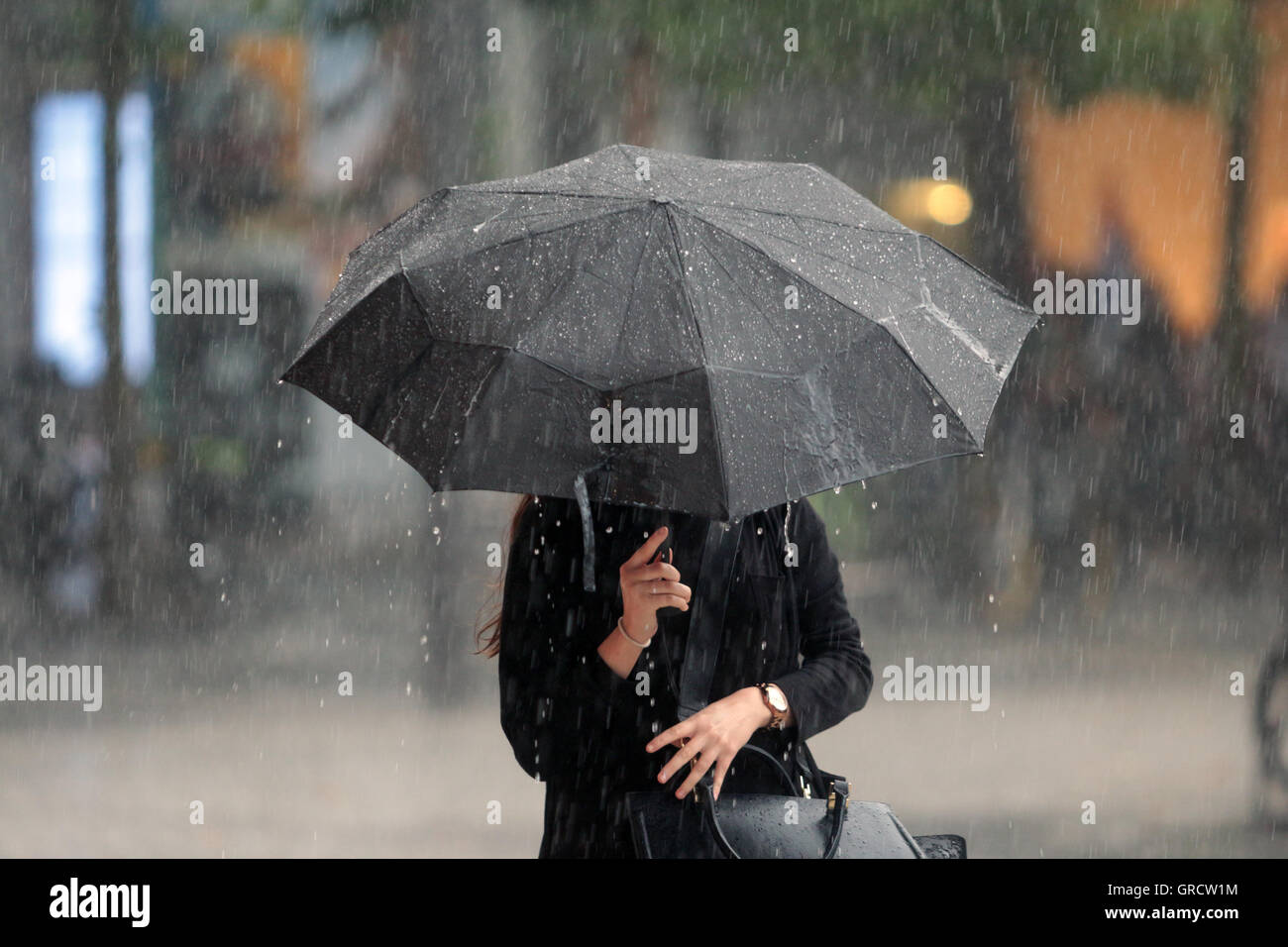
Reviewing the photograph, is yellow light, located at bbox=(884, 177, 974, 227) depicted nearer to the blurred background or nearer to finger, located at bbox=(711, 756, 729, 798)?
the blurred background

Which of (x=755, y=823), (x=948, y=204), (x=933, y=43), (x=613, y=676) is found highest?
(x=933, y=43)

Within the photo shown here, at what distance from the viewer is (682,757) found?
2.29m

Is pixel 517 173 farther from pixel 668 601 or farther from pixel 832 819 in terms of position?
pixel 832 819

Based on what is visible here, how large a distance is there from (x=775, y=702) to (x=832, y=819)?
23 cm

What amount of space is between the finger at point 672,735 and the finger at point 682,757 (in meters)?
0.02

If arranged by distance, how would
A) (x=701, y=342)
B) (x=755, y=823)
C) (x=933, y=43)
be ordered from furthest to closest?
(x=933, y=43), (x=755, y=823), (x=701, y=342)

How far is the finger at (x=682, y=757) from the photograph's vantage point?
228 centimetres

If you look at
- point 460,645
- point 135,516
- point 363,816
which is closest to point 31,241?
point 135,516

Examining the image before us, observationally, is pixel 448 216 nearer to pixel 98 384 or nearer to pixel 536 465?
pixel 536 465

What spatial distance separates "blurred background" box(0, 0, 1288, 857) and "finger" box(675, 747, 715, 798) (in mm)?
6012

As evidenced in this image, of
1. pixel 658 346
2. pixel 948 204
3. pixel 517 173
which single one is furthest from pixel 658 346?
pixel 948 204

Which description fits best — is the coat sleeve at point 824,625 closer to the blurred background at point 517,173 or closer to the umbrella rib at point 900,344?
the umbrella rib at point 900,344

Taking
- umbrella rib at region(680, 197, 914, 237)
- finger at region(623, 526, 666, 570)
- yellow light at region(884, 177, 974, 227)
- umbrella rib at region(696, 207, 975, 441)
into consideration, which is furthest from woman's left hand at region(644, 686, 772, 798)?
yellow light at region(884, 177, 974, 227)

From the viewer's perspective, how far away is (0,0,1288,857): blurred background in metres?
8.66
